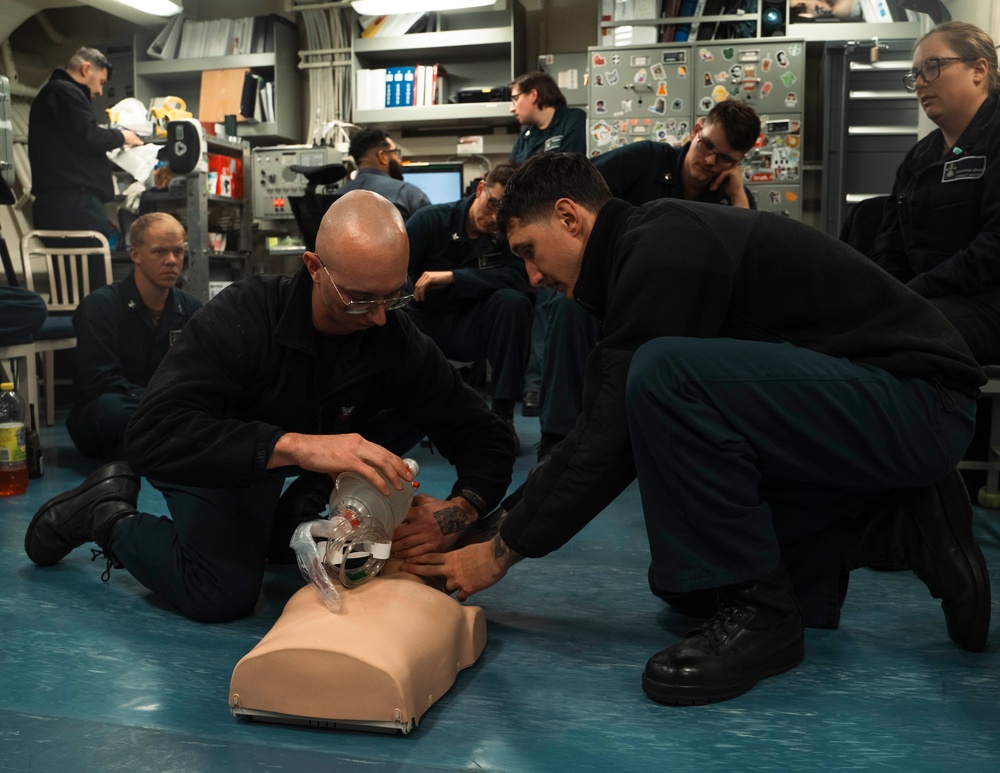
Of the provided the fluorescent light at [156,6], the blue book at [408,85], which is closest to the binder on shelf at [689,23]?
the blue book at [408,85]

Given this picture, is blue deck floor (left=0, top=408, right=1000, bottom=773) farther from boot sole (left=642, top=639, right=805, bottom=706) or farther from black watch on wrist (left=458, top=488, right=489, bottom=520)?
black watch on wrist (left=458, top=488, right=489, bottom=520)

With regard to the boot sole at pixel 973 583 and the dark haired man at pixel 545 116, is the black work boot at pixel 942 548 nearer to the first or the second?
the boot sole at pixel 973 583

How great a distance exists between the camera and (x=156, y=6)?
6234 millimetres

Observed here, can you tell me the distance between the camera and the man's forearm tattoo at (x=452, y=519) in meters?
1.72

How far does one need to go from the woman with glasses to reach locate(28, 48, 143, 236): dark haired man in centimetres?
399

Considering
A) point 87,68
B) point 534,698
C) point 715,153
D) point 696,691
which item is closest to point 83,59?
point 87,68

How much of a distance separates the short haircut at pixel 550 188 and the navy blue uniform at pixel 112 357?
2.00 metres

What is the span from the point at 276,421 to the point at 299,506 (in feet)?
1.14

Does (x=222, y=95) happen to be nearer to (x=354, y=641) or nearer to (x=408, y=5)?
(x=408, y=5)

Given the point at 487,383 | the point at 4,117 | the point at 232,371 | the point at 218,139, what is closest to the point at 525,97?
the point at 487,383

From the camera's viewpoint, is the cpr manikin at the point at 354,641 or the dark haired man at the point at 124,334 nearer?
the cpr manikin at the point at 354,641

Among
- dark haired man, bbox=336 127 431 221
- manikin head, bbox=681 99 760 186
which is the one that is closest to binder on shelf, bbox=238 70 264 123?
dark haired man, bbox=336 127 431 221

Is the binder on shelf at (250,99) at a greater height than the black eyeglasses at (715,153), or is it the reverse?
the binder on shelf at (250,99)

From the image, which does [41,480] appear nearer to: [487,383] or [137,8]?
[487,383]
